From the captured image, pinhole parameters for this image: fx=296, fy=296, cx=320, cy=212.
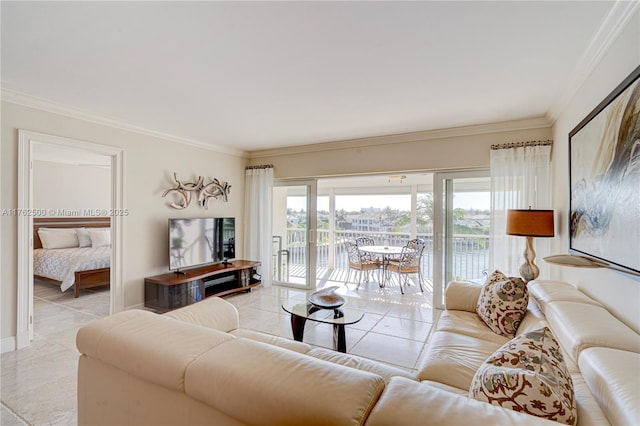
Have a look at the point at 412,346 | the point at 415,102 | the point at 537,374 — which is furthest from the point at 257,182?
the point at 537,374

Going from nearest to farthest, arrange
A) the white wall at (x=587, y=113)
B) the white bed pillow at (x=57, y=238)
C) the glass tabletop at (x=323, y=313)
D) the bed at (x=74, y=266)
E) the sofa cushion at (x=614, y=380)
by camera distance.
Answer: the sofa cushion at (x=614, y=380) < the white wall at (x=587, y=113) < the glass tabletop at (x=323, y=313) < the bed at (x=74, y=266) < the white bed pillow at (x=57, y=238)

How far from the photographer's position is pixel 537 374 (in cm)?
101

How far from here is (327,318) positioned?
2738mm

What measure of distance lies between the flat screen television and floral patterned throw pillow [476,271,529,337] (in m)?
3.77

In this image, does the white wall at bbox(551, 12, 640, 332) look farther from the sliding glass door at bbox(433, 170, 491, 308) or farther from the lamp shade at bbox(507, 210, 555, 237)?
the sliding glass door at bbox(433, 170, 491, 308)

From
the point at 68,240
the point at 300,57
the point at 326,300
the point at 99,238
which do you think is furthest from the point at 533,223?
the point at 68,240

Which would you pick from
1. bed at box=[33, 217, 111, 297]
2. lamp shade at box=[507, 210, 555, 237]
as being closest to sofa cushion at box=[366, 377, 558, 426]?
lamp shade at box=[507, 210, 555, 237]

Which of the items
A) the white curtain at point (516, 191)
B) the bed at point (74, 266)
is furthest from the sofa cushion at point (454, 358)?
the bed at point (74, 266)

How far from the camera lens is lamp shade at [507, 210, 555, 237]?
281 cm

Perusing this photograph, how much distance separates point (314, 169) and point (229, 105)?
2126mm

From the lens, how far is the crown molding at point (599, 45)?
159cm

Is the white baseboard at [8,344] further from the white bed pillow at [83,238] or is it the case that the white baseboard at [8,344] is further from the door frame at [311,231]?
the door frame at [311,231]

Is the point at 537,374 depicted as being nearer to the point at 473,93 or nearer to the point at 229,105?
the point at 473,93

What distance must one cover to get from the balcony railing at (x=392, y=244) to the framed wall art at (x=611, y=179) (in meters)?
1.73
